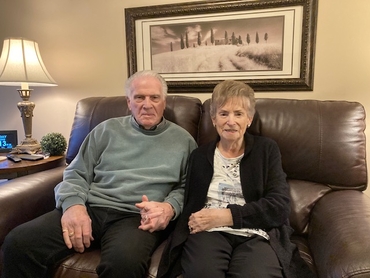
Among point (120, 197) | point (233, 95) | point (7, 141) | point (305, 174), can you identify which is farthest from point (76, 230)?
point (7, 141)

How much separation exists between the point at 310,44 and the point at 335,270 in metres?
1.31

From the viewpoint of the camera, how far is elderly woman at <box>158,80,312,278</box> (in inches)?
40.8

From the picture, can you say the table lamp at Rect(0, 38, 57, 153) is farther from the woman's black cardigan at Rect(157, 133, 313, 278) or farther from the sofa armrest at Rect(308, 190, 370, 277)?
the sofa armrest at Rect(308, 190, 370, 277)

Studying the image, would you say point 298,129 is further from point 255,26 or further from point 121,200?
point 121,200

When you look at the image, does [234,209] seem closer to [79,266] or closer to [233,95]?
[233,95]

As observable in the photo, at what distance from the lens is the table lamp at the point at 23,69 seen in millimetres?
1793

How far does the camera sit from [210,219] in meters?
1.15

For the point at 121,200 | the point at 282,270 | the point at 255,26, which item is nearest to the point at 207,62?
the point at 255,26

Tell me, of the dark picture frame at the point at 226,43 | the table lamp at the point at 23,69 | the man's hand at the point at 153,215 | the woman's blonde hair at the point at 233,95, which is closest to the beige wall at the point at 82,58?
the dark picture frame at the point at 226,43

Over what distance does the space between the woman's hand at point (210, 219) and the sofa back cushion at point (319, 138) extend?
0.51 m

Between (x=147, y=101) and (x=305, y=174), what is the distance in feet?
2.91

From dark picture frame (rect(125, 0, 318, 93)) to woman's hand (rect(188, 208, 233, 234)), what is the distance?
3.28 feet

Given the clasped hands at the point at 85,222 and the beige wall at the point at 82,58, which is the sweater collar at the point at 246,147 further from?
the beige wall at the point at 82,58

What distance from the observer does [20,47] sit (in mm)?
1843
